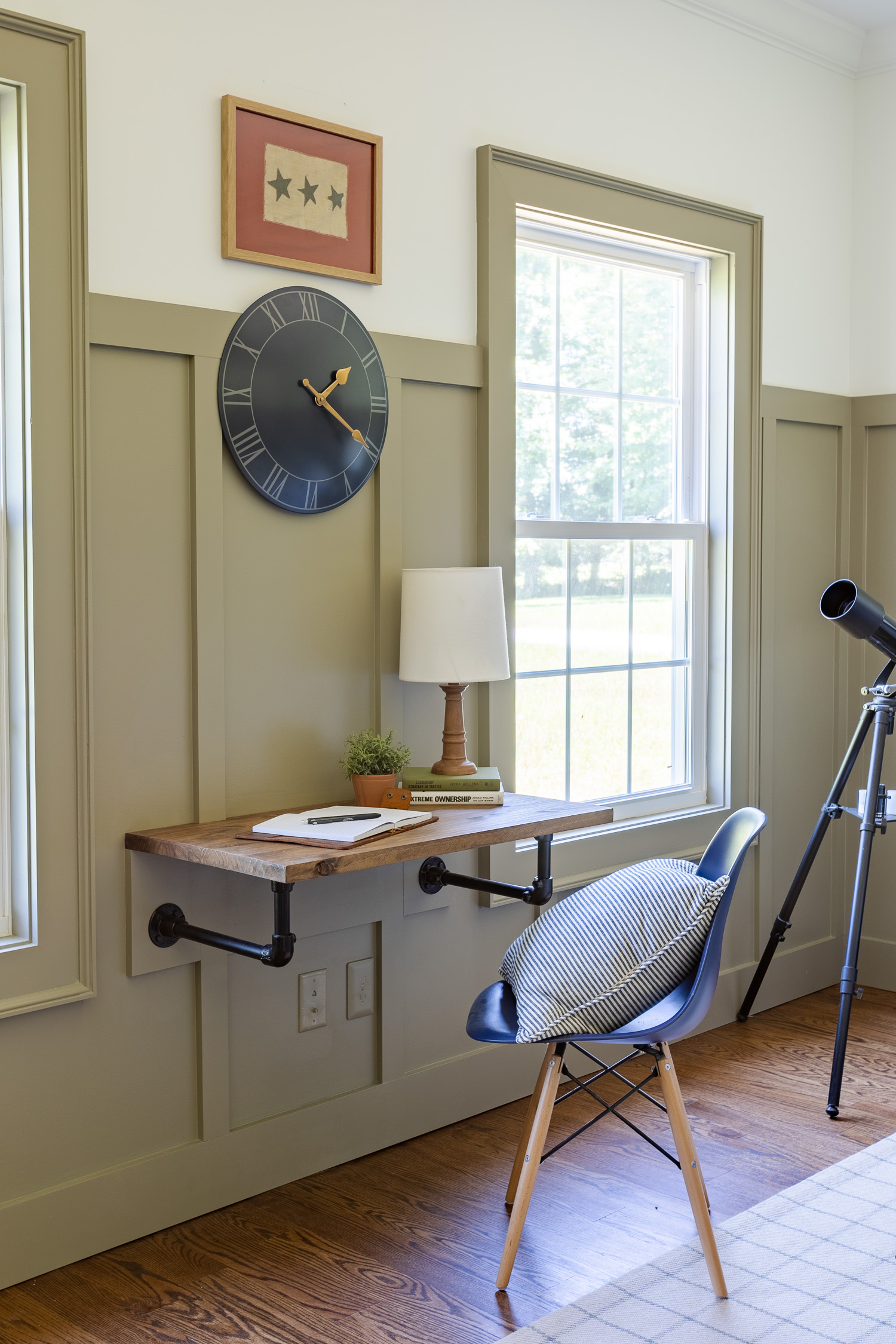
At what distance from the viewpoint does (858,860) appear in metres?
3.71

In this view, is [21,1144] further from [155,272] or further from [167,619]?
[155,272]

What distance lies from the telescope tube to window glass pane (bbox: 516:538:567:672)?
2.52ft

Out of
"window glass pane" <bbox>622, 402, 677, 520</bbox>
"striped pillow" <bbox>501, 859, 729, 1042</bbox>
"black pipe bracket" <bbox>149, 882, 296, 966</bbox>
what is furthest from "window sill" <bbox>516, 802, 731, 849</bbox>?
"black pipe bracket" <bbox>149, 882, 296, 966</bbox>

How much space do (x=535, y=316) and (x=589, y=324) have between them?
0.23 meters

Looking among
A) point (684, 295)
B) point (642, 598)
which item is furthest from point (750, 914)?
point (684, 295)

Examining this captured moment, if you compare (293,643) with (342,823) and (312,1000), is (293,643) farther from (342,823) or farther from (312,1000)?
(312,1000)

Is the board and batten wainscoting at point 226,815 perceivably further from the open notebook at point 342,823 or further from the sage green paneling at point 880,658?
the sage green paneling at point 880,658

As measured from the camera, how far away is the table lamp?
2857mm

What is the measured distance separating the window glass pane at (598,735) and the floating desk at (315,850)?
1.97ft

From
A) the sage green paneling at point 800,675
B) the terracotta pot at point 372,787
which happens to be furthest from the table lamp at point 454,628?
the sage green paneling at point 800,675

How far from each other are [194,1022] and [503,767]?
3.56ft

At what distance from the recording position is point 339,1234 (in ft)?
8.58

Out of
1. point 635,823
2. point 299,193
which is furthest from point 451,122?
point 635,823

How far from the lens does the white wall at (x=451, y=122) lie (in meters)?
2.54
